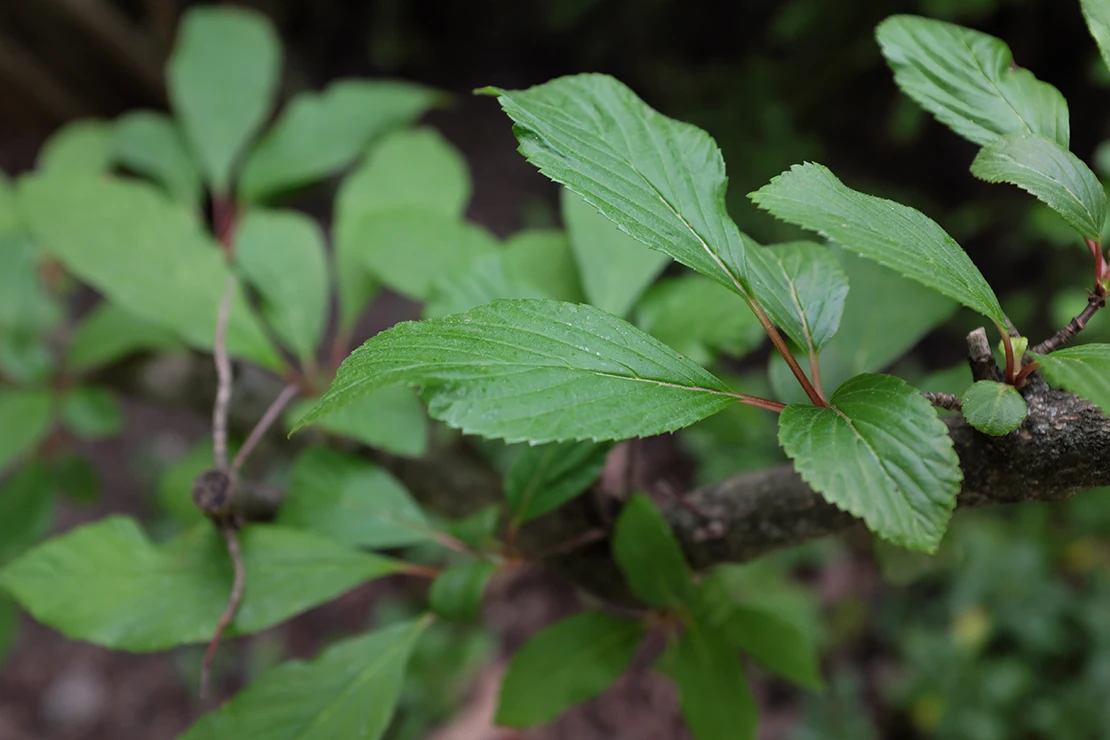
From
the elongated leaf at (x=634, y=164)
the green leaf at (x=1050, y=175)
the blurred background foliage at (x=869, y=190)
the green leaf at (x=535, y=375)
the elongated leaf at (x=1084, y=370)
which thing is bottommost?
the blurred background foliage at (x=869, y=190)

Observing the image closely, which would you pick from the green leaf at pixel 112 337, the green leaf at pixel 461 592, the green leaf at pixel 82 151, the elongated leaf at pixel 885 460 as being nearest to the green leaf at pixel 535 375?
the elongated leaf at pixel 885 460

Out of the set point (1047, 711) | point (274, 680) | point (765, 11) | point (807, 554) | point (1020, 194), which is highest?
point (765, 11)

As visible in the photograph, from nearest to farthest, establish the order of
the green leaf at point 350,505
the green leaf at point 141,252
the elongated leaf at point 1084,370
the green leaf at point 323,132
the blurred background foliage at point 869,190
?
the elongated leaf at point 1084,370 → the green leaf at point 350,505 → the green leaf at point 141,252 → the green leaf at point 323,132 → the blurred background foliage at point 869,190

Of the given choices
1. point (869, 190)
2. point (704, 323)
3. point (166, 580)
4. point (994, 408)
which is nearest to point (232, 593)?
point (166, 580)

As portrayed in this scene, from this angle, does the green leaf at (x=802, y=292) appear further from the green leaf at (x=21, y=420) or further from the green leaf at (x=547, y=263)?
the green leaf at (x=21, y=420)

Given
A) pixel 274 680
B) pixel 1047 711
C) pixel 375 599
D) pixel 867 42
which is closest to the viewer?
pixel 274 680

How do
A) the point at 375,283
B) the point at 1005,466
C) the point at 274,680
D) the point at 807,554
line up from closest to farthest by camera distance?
the point at 1005,466 → the point at 274,680 → the point at 375,283 → the point at 807,554

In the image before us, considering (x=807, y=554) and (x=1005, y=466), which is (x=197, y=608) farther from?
(x=807, y=554)

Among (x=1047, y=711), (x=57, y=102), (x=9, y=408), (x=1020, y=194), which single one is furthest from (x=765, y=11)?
(x=57, y=102)
